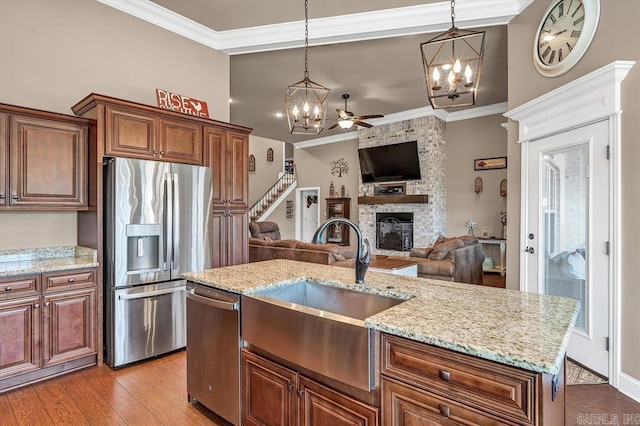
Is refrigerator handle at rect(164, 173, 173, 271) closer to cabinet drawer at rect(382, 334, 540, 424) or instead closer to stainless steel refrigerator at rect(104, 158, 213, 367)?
stainless steel refrigerator at rect(104, 158, 213, 367)

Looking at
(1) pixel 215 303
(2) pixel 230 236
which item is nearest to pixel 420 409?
(1) pixel 215 303

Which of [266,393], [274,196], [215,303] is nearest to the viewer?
[266,393]

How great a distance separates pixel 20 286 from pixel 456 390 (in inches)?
125

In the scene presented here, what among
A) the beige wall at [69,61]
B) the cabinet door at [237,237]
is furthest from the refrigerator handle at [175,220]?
the beige wall at [69,61]

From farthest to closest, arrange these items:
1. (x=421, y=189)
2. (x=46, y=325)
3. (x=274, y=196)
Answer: (x=274, y=196), (x=421, y=189), (x=46, y=325)

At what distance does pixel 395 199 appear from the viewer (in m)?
8.48

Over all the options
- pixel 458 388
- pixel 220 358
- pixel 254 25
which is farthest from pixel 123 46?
pixel 458 388

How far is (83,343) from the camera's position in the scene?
9.87 feet

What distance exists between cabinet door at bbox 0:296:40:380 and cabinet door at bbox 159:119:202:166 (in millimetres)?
1657

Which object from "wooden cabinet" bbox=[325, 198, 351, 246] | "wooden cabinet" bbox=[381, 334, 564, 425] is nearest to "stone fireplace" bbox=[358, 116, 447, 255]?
"wooden cabinet" bbox=[325, 198, 351, 246]

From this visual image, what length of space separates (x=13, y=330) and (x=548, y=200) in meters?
4.85

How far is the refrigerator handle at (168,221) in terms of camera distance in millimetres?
3314

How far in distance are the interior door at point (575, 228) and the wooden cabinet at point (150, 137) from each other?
3620mm

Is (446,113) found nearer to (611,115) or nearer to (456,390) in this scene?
(611,115)
